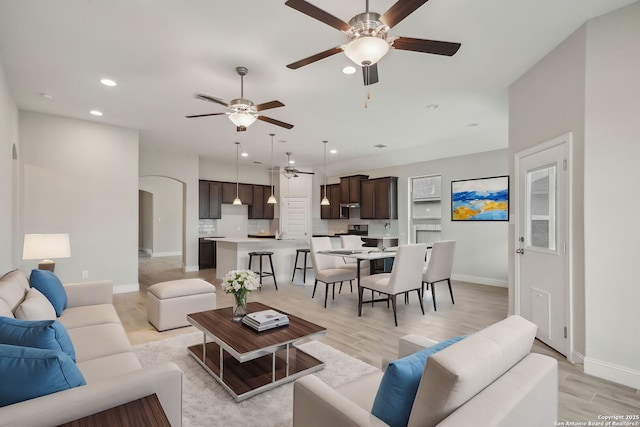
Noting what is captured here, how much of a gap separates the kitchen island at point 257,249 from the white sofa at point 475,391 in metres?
4.79

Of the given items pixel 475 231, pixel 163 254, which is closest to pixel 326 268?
pixel 475 231

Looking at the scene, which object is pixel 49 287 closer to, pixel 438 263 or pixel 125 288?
pixel 125 288

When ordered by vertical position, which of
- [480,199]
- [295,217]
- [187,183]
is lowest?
[295,217]

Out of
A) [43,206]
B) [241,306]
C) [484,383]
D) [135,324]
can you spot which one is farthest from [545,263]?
[43,206]

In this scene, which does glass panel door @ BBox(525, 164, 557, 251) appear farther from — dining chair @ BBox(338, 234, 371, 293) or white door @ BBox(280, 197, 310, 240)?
white door @ BBox(280, 197, 310, 240)

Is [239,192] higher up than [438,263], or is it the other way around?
[239,192]

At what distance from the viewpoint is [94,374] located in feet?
5.69

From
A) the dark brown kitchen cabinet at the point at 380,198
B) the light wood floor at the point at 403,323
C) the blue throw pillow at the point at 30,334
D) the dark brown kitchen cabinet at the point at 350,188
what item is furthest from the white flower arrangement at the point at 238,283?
the dark brown kitchen cabinet at the point at 350,188

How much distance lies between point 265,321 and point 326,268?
266 centimetres

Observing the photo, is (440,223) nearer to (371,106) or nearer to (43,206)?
(371,106)

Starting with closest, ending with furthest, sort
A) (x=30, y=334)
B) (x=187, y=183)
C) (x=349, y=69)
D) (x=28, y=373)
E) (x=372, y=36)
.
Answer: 1. (x=28, y=373)
2. (x=30, y=334)
3. (x=372, y=36)
4. (x=349, y=69)
5. (x=187, y=183)

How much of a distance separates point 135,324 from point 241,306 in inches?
74.2

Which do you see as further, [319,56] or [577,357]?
[577,357]

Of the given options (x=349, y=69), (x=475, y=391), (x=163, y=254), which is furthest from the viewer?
(x=163, y=254)
